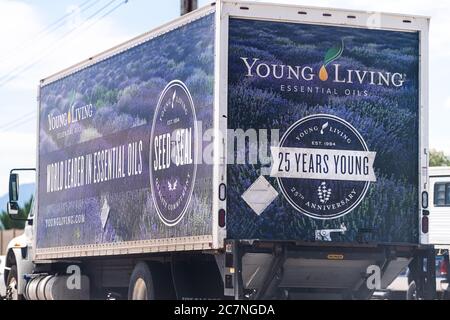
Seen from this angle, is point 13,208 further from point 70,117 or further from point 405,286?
point 405,286

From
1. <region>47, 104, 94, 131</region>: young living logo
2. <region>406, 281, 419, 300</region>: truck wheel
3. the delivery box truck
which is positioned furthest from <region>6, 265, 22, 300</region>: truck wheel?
<region>406, 281, 419, 300</region>: truck wheel

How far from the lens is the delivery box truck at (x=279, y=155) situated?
15867 millimetres

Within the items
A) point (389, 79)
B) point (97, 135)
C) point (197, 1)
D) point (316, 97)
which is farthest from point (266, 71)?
point (197, 1)

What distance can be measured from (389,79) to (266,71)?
1886 mm

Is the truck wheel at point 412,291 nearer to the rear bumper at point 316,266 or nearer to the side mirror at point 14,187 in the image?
the rear bumper at point 316,266

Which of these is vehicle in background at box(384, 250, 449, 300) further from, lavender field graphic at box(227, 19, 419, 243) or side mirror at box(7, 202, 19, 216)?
side mirror at box(7, 202, 19, 216)

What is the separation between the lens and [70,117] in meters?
21.5

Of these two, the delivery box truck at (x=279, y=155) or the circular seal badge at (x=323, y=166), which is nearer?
the delivery box truck at (x=279, y=155)

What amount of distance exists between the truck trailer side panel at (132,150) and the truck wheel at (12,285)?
5.79 feet

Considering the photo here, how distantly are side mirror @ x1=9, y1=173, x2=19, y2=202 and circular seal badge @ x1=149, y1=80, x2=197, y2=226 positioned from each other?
6.54m

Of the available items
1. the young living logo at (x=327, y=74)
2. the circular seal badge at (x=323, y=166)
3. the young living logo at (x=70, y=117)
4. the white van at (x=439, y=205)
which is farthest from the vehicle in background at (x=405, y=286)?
the young living logo at (x=70, y=117)

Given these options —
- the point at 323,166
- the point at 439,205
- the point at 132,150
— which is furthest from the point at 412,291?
the point at 439,205

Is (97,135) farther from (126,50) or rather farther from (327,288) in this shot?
(327,288)
